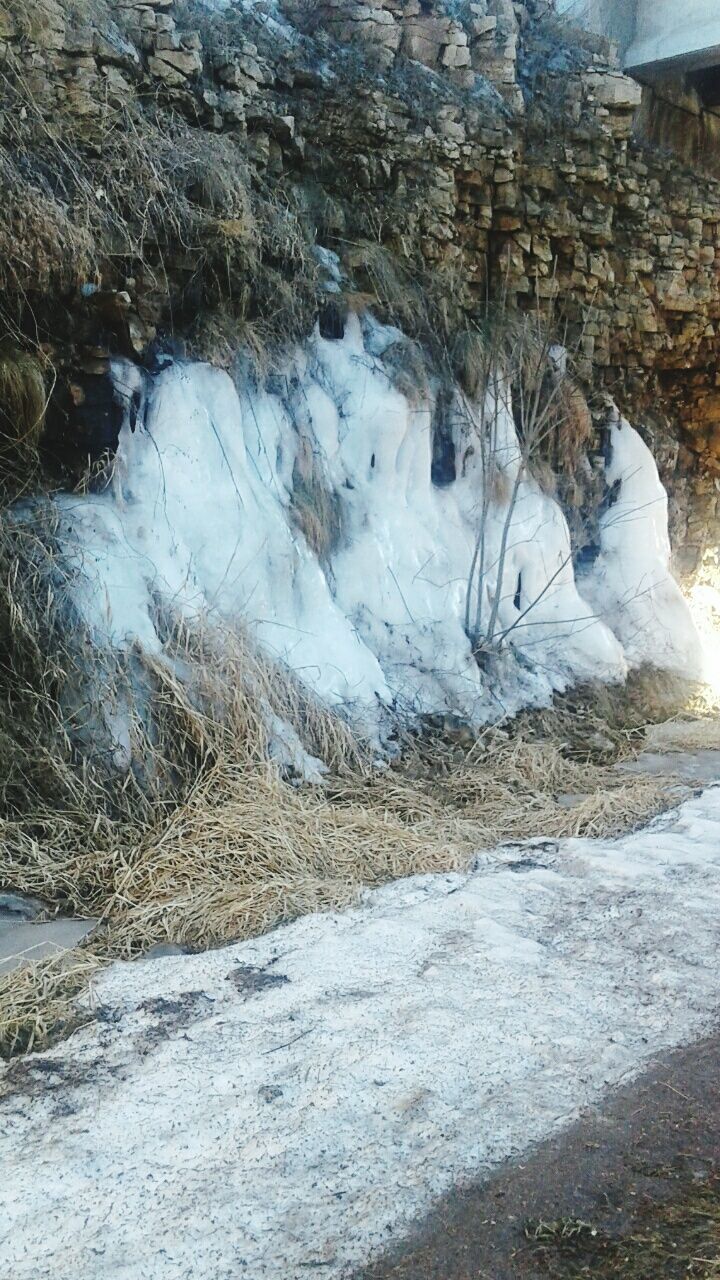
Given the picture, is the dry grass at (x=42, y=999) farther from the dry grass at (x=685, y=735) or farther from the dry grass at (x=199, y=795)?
the dry grass at (x=685, y=735)

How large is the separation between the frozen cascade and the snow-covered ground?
5.57 ft

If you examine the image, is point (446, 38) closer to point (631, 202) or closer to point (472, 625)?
point (631, 202)

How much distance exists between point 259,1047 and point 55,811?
5.15 ft

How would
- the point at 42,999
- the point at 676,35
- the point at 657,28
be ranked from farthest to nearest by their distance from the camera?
1. the point at 657,28
2. the point at 676,35
3. the point at 42,999

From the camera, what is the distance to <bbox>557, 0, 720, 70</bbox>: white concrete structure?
7.49m

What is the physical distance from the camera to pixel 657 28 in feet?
25.2

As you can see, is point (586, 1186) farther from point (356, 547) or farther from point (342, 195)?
point (342, 195)

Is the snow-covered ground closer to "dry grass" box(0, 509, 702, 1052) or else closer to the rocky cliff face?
"dry grass" box(0, 509, 702, 1052)

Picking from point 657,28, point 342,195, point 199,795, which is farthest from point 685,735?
point 657,28

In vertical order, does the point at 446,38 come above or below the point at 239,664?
above

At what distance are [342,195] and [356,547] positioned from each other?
6.93 ft

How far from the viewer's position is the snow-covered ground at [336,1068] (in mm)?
2297

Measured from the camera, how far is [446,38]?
7000mm

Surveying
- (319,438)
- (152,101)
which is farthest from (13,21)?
(319,438)
